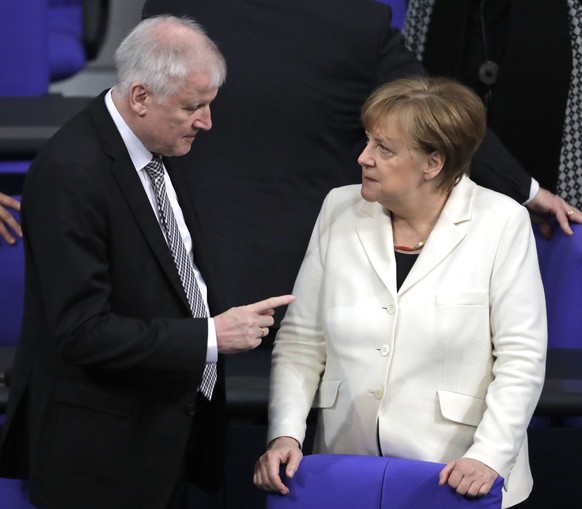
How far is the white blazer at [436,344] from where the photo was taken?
6.89 feet

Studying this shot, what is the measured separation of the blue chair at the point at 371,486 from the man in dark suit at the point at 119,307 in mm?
241

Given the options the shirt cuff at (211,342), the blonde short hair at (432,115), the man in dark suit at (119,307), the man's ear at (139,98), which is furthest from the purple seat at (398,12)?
the shirt cuff at (211,342)

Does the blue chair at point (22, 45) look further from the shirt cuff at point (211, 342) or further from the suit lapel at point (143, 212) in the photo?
the shirt cuff at point (211, 342)

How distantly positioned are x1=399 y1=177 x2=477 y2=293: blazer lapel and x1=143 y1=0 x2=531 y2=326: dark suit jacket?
0.60 metres

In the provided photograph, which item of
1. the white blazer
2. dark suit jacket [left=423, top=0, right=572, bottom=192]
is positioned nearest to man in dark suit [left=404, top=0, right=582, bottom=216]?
dark suit jacket [left=423, top=0, right=572, bottom=192]

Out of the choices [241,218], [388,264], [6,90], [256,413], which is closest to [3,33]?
[6,90]

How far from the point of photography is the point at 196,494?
2672 mm

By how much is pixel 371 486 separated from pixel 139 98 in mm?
768

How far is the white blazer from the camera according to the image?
2100 millimetres

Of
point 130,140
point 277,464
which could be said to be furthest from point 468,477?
point 130,140

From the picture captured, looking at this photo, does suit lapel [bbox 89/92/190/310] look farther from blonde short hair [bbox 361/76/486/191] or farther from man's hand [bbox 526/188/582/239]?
man's hand [bbox 526/188/582/239]

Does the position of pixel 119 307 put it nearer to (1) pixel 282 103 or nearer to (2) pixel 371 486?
(2) pixel 371 486

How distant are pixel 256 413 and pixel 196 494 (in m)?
0.26

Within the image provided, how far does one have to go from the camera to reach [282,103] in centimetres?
278
